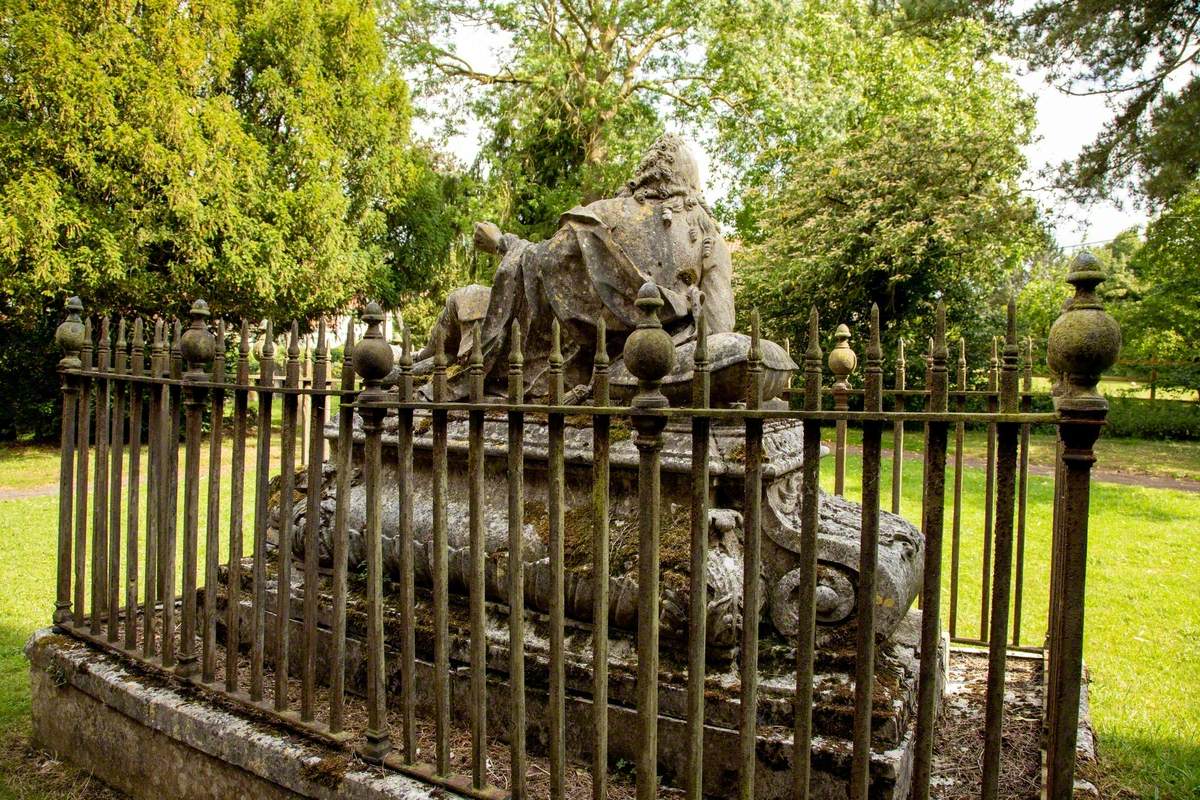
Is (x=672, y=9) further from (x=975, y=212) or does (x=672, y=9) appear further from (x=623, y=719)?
(x=623, y=719)

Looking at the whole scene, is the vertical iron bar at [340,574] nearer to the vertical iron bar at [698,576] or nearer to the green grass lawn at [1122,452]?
the vertical iron bar at [698,576]

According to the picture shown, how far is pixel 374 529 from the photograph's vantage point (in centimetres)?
274

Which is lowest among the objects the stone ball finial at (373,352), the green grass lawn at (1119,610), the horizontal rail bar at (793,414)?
the green grass lawn at (1119,610)

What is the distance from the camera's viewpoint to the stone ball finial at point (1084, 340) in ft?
5.64

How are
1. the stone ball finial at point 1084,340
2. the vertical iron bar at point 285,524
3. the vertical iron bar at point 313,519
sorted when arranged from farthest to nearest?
the vertical iron bar at point 285,524 → the vertical iron bar at point 313,519 → the stone ball finial at point 1084,340

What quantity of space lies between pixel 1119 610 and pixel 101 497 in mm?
6844

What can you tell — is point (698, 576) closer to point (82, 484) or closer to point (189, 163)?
point (82, 484)

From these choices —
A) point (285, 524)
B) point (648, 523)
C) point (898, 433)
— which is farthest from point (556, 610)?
point (898, 433)

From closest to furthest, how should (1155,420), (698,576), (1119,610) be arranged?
(698,576) → (1119,610) → (1155,420)

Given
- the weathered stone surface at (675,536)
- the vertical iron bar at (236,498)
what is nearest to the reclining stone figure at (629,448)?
the weathered stone surface at (675,536)

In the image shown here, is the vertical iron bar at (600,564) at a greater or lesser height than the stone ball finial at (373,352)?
lesser

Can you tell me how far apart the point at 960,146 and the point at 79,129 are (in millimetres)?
16216

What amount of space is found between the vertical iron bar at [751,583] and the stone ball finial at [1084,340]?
0.69 meters

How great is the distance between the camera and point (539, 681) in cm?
290
